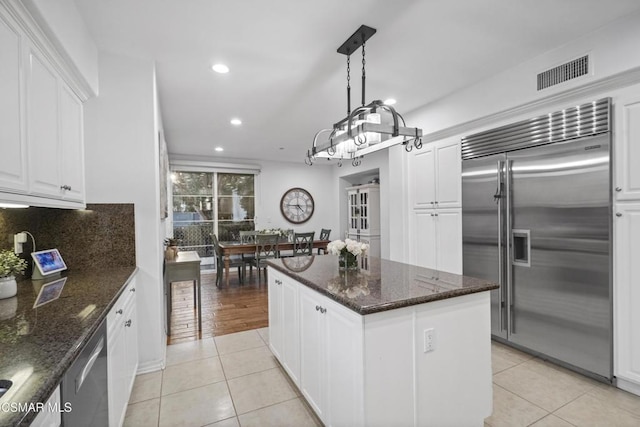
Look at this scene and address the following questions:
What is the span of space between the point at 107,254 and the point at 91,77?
1.36m

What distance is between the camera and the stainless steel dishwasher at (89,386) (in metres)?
1.06

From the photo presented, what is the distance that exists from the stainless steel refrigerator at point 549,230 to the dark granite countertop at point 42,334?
317cm

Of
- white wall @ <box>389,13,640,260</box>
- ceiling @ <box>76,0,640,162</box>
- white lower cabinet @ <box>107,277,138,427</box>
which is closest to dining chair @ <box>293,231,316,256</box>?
white wall @ <box>389,13,640,260</box>

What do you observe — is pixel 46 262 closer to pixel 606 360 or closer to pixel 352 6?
pixel 352 6

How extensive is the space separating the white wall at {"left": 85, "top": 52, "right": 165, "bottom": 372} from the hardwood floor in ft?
2.54

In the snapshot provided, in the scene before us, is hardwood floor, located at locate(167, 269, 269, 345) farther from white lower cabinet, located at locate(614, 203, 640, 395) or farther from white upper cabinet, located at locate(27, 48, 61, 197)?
white lower cabinet, located at locate(614, 203, 640, 395)

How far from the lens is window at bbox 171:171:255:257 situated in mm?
6836

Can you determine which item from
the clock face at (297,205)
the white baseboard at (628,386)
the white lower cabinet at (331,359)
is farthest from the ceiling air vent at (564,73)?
the clock face at (297,205)

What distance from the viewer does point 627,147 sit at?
86.1 inches

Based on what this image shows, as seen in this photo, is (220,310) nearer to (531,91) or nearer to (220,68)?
(220,68)

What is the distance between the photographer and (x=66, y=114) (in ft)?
6.46

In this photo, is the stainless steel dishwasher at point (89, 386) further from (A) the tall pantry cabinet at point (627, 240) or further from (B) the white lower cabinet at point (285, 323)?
(A) the tall pantry cabinet at point (627, 240)

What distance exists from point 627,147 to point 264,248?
4.80m

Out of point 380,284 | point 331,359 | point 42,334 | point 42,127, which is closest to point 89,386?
point 42,334
